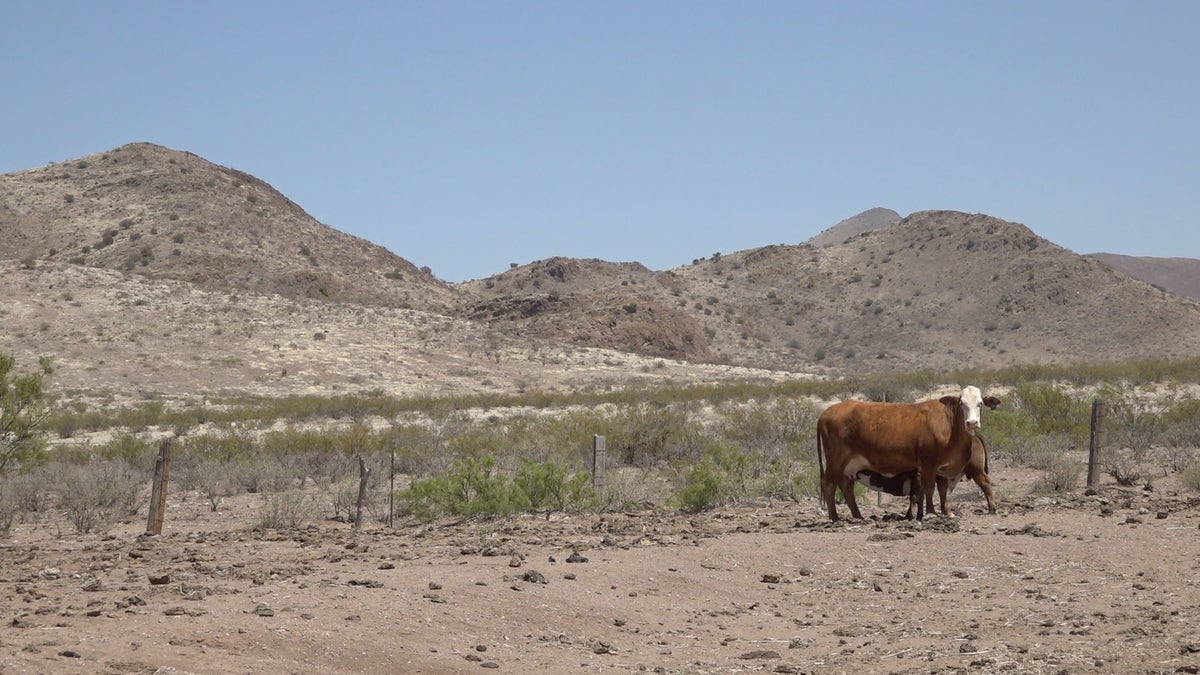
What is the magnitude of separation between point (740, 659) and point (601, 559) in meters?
3.44

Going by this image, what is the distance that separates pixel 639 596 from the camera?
1127cm

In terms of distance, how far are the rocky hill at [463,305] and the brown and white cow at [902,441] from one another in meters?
33.9

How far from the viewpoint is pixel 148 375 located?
152 feet

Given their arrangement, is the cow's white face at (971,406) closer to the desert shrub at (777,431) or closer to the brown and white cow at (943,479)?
the brown and white cow at (943,479)

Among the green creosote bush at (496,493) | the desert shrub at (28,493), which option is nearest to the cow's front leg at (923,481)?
the green creosote bush at (496,493)

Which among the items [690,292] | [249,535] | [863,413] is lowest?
[249,535]

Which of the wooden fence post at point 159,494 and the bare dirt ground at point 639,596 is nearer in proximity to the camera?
the bare dirt ground at point 639,596

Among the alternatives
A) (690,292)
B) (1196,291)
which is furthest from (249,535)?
(1196,291)

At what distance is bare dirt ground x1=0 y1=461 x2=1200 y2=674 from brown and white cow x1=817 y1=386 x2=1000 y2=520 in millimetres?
570

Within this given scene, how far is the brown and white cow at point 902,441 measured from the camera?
14.8 m

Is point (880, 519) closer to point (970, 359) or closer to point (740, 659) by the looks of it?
point (740, 659)

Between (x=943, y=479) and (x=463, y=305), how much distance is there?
71560 millimetres

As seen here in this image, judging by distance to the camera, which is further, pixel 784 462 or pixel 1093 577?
pixel 784 462

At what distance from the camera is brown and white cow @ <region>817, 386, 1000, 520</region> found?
14.8m
